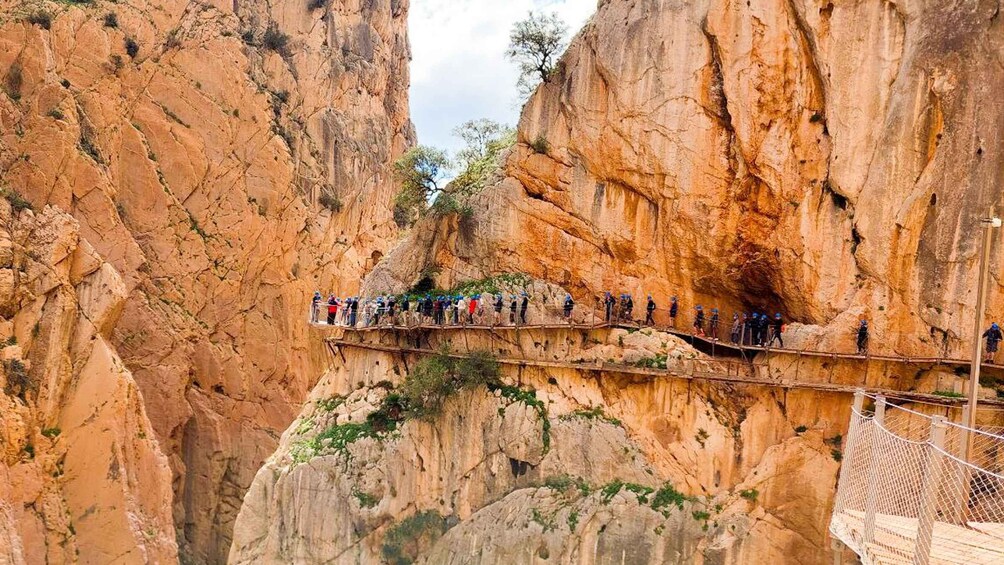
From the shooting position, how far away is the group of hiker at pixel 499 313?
26000mm

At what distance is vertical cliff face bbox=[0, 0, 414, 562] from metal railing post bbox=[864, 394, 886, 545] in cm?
3608

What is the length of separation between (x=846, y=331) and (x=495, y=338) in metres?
10.9

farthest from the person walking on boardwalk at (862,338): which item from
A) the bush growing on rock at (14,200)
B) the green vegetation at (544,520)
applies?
the bush growing on rock at (14,200)

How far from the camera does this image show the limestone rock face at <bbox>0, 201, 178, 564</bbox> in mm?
31562

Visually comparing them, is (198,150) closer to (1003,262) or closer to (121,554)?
(121,554)

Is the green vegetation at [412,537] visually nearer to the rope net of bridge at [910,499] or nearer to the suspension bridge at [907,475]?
the suspension bridge at [907,475]

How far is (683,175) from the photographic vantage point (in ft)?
85.6

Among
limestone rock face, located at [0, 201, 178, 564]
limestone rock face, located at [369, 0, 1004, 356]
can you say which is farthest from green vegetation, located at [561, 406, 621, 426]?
limestone rock face, located at [0, 201, 178, 564]

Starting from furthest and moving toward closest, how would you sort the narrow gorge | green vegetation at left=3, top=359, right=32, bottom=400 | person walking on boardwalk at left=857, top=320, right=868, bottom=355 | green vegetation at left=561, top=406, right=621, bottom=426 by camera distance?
1. green vegetation at left=3, top=359, right=32, bottom=400
2. green vegetation at left=561, top=406, right=621, bottom=426
3. person walking on boardwalk at left=857, top=320, right=868, bottom=355
4. the narrow gorge

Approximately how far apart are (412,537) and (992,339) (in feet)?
57.8

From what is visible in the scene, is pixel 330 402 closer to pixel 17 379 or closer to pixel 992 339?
pixel 17 379

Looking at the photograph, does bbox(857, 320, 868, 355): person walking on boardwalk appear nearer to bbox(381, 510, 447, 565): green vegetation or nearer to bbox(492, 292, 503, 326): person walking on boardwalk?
bbox(492, 292, 503, 326): person walking on boardwalk

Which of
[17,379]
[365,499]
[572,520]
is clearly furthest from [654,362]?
[17,379]

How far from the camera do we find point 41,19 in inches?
1596
